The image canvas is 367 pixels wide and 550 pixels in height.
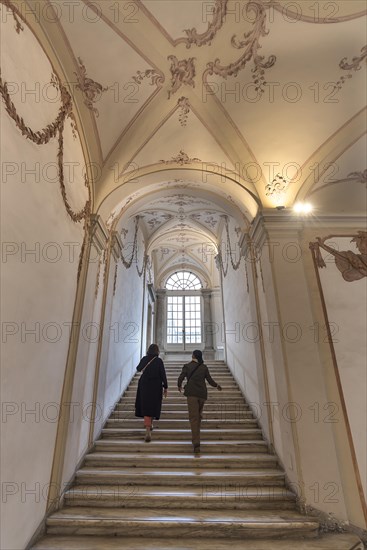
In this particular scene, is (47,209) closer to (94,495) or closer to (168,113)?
(168,113)

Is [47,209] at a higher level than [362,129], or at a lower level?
lower

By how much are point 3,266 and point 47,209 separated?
912 millimetres

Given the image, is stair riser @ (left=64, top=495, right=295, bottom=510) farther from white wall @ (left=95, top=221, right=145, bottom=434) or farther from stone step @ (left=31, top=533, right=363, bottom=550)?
white wall @ (left=95, top=221, right=145, bottom=434)

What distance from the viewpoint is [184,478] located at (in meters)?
3.17

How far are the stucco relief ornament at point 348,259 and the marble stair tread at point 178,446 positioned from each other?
8.44ft

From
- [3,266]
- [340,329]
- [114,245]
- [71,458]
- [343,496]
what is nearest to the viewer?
[3,266]

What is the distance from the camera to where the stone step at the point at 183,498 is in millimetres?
2844

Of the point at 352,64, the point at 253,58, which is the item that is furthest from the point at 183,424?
the point at 352,64

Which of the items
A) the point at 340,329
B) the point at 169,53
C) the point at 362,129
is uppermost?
the point at 169,53

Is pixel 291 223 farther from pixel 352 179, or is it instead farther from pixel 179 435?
pixel 179 435

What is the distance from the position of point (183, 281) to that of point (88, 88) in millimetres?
9869

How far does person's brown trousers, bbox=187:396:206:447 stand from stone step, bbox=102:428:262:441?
0.44 metres

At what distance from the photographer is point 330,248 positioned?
12.9 feet

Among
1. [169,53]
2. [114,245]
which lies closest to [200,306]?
[114,245]
